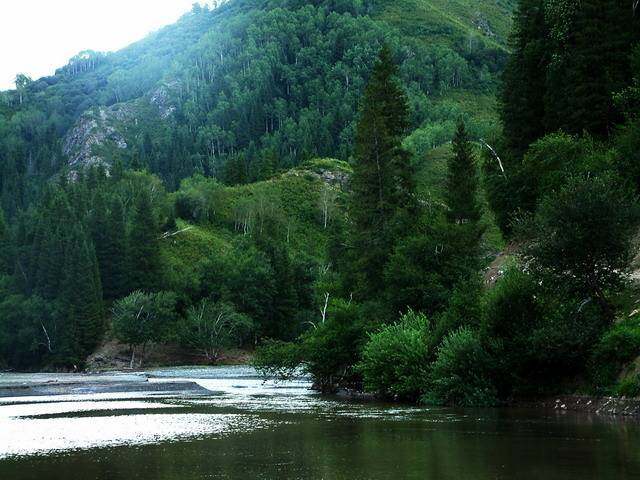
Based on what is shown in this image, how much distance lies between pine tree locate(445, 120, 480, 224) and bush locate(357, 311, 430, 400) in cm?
2896

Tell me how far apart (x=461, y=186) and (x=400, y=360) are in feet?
116

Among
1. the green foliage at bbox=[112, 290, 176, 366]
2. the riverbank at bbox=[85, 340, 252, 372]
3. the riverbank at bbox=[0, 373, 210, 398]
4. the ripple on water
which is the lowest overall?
the riverbank at bbox=[85, 340, 252, 372]

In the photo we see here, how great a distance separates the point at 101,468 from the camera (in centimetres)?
2667

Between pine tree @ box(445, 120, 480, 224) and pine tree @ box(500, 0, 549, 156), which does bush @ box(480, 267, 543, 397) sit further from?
pine tree @ box(500, 0, 549, 156)

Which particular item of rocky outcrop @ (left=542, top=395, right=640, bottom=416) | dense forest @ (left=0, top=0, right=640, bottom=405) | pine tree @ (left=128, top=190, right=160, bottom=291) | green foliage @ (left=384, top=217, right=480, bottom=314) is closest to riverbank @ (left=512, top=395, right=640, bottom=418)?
rocky outcrop @ (left=542, top=395, right=640, bottom=416)

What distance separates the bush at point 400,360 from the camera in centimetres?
5138

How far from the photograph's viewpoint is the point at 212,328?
140 metres

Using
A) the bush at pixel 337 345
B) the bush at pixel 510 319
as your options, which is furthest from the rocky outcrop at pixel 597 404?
the bush at pixel 337 345

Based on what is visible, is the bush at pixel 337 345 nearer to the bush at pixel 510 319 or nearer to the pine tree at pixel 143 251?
Answer: the bush at pixel 510 319

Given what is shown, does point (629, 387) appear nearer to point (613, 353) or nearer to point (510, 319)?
point (613, 353)

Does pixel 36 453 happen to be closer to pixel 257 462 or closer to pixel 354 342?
pixel 257 462

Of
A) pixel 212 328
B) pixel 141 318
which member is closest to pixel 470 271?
pixel 212 328

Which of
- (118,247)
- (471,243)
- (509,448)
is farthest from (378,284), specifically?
(118,247)

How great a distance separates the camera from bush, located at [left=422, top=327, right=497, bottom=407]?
46.4 meters
